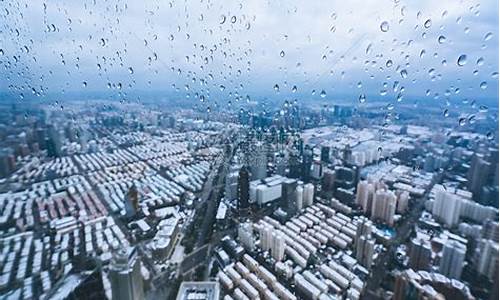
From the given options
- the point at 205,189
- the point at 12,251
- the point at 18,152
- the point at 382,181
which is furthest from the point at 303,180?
the point at 18,152

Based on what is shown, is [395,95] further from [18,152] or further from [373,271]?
[18,152]

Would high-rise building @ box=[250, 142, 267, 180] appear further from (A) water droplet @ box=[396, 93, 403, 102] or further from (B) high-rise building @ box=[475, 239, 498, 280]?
(B) high-rise building @ box=[475, 239, 498, 280]

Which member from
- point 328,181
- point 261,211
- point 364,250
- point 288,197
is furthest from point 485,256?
point 328,181

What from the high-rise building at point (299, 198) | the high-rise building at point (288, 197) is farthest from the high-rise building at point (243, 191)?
the high-rise building at point (299, 198)

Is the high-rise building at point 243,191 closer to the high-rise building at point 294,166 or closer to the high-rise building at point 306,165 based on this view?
the high-rise building at point 294,166

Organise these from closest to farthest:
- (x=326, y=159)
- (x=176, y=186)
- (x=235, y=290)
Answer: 1. (x=235, y=290)
2. (x=176, y=186)
3. (x=326, y=159)

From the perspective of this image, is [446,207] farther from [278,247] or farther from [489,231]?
[278,247]
